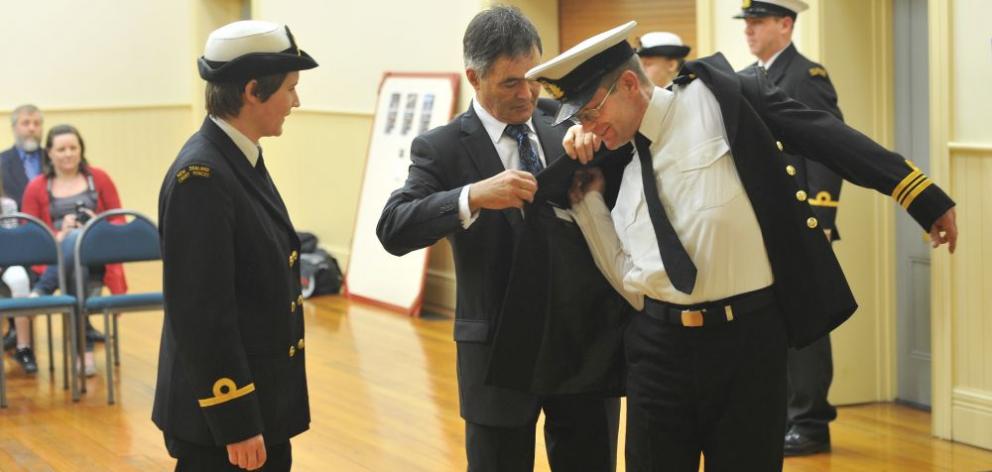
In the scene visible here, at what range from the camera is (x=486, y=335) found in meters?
3.13

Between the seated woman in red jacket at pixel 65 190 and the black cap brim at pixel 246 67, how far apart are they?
4834 mm

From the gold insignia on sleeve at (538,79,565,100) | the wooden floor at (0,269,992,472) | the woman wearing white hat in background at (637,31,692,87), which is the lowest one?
the wooden floor at (0,269,992,472)

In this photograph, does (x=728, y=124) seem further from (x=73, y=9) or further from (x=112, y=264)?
(x=73, y=9)

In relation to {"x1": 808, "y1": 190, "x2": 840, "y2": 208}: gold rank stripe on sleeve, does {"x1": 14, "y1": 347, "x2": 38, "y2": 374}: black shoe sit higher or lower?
lower

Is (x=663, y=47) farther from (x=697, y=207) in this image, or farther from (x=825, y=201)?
(x=697, y=207)

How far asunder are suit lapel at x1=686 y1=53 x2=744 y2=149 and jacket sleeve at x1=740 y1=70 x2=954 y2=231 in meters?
0.06

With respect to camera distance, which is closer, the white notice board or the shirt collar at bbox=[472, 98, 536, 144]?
the shirt collar at bbox=[472, 98, 536, 144]

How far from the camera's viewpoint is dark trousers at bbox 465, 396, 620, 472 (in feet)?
10.3

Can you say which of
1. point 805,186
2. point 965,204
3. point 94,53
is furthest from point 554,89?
point 94,53

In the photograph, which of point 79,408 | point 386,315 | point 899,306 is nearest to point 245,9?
point 386,315

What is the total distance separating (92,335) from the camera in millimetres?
7723

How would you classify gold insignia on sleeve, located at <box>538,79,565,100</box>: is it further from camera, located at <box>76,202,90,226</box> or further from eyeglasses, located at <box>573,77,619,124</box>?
camera, located at <box>76,202,90,226</box>

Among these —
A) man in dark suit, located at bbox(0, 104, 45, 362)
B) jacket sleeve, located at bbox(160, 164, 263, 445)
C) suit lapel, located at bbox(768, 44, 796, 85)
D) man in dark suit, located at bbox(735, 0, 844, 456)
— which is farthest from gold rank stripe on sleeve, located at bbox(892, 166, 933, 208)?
man in dark suit, located at bbox(0, 104, 45, 362)

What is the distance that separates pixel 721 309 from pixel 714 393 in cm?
19
